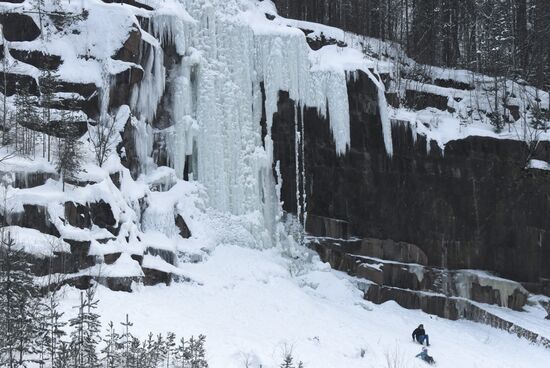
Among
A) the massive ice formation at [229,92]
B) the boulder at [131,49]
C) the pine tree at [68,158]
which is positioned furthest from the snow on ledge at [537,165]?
the pine tree at [68,158]

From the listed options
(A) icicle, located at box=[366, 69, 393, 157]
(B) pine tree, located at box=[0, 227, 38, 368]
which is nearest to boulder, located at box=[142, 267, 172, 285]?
(B) pine tree, located at box=[0, 227, 38, 368]

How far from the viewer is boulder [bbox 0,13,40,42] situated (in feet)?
70.2

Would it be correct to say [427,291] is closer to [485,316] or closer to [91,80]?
[485,316]

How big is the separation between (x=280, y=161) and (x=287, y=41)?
4.73 metres

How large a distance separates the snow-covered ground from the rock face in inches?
120

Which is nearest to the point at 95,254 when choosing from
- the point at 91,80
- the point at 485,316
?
the point at 91,80

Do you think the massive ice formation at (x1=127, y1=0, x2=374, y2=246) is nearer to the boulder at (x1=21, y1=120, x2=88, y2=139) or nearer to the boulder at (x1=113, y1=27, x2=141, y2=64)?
the boulder at (x1=113, y1=27, x2=141, y2=64)

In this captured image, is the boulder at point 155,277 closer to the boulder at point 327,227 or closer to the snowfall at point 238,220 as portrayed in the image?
the snowfall at point 238,220

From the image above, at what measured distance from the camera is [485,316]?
24.7 meters

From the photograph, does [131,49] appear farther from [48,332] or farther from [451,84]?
[451,84]

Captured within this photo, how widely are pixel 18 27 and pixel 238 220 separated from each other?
9.59 metres

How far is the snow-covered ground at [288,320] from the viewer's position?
53.3 ft

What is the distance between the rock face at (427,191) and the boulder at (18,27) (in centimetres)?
923

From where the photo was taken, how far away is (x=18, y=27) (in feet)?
70.6
